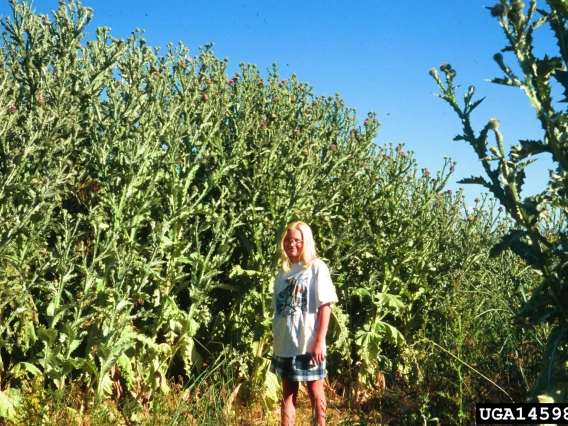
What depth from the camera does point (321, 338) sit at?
457 centimetres

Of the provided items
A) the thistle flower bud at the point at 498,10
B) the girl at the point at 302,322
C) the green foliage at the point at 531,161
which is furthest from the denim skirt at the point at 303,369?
the thistle flower bud at the point at 498,10

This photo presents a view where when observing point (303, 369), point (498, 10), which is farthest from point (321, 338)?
point (498, 10)

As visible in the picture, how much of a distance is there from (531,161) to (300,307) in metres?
2.04

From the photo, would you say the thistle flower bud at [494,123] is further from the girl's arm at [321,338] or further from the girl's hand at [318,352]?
the girl's hand at [318,352]

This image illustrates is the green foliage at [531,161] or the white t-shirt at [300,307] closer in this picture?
the green foliage at [531,161]

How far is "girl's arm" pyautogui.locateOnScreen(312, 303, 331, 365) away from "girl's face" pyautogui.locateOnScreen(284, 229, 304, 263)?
1.59 feet

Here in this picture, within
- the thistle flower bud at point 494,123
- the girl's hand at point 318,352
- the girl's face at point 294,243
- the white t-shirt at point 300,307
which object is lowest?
the girl's hand at point 318,352

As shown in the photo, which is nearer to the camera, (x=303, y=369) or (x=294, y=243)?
(x=303, y=369)

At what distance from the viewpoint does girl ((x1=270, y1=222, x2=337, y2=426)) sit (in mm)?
4625

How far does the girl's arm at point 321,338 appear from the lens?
456cm

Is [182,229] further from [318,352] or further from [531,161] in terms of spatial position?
[531,161]

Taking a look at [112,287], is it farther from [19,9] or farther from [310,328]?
[19,9]

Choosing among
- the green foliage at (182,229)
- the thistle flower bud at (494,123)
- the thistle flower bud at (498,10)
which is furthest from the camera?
the green foliage at (182,229)

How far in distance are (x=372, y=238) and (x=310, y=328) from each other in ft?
6.85
